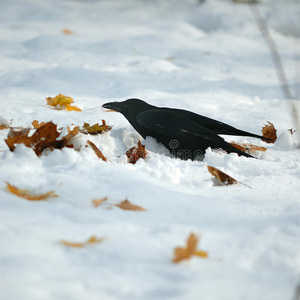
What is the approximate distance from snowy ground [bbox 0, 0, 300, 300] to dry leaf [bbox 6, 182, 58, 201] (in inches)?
1.1

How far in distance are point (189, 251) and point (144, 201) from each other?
37cm

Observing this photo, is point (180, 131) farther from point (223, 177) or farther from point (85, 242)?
point (85, 242)

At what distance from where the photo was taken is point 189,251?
0.98m

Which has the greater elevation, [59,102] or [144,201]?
[59,102]

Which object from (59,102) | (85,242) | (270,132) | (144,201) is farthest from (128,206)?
(59,102)

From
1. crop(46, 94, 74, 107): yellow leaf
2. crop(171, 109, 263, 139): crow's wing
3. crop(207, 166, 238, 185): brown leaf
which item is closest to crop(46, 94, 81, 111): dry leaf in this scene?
crop(46, 94, 74, 107): yellow leaf

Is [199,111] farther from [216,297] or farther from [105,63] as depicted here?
[216,297]

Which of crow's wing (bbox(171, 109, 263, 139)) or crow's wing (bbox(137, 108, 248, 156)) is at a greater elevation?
crow's wing (bbox(171, 109, 263, 139))

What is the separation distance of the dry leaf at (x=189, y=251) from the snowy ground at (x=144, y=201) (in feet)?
0.08

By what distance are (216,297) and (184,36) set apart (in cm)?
489

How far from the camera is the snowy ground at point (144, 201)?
88 cm

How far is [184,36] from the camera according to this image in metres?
5.32

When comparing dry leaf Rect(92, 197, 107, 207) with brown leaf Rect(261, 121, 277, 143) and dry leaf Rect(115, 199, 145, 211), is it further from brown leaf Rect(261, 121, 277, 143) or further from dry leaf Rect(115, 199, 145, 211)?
brown leaf Rect(261, 121, 277, 143)

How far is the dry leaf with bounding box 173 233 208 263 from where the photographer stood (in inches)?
37.9
